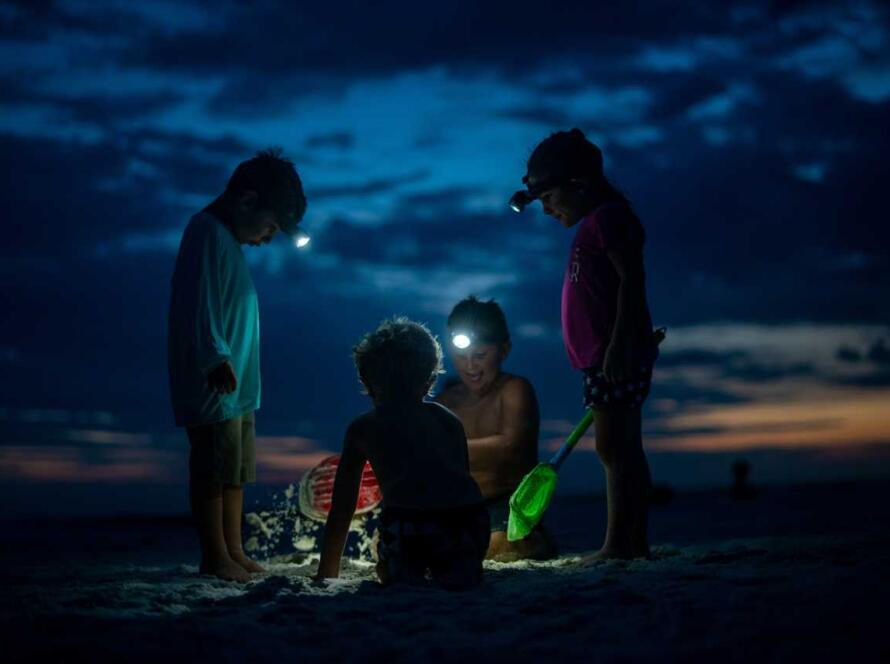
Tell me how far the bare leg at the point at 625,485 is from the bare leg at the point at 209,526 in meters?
1.71

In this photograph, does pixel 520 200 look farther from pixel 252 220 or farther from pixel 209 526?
pixel 209 526

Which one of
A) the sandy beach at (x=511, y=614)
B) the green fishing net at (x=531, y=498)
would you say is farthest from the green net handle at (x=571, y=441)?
the sandy beach at (x=511, y=614)

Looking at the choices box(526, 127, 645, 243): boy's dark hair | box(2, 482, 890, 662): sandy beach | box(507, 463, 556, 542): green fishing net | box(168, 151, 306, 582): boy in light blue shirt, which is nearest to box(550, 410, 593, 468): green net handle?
box(507, 463, 556, 542): green fishing net

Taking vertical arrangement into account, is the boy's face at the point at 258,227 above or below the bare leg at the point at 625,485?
above

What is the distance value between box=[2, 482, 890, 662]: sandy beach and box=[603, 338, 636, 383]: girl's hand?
823 millimetres

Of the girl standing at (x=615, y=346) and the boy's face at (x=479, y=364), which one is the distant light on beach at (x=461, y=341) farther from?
the girl standing at (x=615, y=346)

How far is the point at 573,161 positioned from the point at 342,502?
79.6 inches

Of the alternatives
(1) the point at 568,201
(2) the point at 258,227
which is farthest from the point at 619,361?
(2) the point at 258,227

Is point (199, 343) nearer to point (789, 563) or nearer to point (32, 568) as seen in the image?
point (32, 568)

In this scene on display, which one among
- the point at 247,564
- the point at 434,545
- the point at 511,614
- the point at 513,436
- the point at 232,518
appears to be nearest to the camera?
the point at 511,614

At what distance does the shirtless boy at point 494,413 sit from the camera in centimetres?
464

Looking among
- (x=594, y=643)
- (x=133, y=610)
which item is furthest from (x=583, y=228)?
(x=133, y=610)

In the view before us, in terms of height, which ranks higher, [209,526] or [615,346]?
[615,346]

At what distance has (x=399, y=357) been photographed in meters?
3.45
